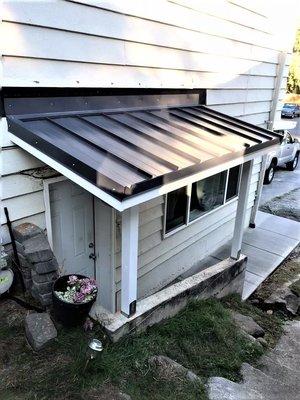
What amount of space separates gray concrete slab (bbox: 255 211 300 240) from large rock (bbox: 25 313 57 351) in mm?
6894

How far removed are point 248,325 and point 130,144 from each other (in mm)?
3090

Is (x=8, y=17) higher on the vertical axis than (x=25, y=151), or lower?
higher

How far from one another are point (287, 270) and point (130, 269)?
16.3ft

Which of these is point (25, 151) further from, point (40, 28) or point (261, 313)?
point (261, 313)

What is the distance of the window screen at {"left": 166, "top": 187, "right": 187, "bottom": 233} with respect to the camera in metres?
5.69

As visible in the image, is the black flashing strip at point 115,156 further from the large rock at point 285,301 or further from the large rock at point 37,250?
the large rock at point 285,301

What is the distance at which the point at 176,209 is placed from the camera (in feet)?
19.2

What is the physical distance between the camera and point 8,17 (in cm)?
295

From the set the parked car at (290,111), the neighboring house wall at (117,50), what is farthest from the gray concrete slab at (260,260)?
the parked car at (290,111)

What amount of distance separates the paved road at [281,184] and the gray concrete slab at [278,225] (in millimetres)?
1584

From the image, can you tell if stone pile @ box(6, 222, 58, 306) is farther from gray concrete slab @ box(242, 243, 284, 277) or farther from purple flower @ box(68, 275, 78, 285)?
gray concrete slab @ box(242, 243, 284, 277)

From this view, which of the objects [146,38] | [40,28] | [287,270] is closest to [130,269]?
[40,28]

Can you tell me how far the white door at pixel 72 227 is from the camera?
13.0 feet

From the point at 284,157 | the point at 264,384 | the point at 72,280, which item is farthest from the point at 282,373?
the point at 284,157
